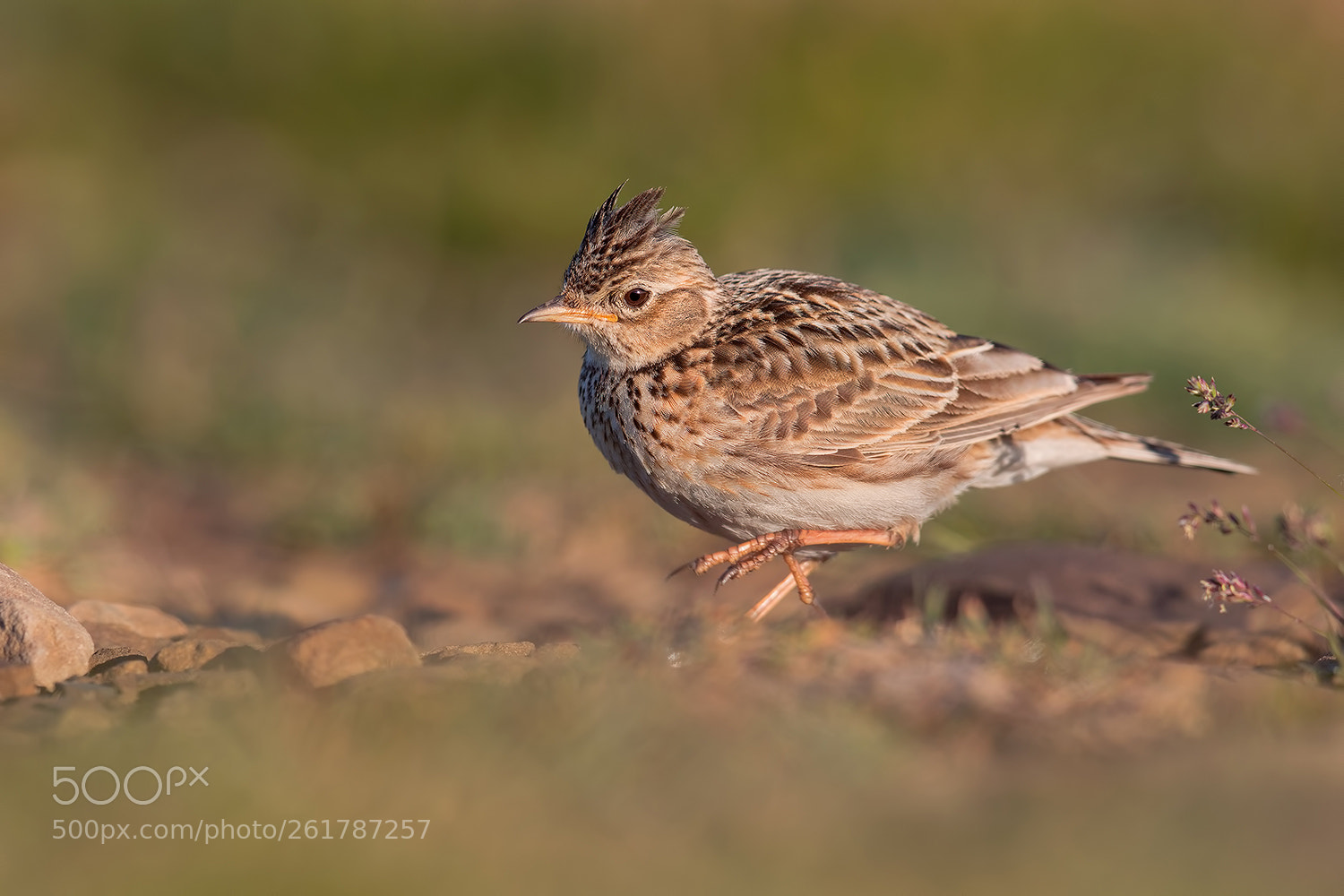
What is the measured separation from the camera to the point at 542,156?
1548 centimetres

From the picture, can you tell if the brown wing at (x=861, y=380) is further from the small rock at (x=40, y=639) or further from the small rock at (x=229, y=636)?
the small rock at (x=40, y=639)

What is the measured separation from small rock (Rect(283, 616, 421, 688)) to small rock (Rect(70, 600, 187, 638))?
1219 mm

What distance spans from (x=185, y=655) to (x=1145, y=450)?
448 centimetres

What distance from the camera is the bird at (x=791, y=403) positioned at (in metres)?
6.06

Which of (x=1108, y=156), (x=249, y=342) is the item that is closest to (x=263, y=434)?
(x=249, y=342)

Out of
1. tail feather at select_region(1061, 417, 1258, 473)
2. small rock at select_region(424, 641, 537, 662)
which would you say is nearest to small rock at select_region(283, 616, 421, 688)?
small rock at select_region(424, 641, 537, 662)

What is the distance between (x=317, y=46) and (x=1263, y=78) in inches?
415

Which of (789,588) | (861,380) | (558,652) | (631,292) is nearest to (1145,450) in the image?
(861,380)

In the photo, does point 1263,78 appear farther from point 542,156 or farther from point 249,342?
point 249,342

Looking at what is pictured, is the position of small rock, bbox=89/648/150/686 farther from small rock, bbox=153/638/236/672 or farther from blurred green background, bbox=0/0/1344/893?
blurred green background, bbox=0/0/1344/893

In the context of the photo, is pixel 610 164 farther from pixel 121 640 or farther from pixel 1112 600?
pixel 121 640

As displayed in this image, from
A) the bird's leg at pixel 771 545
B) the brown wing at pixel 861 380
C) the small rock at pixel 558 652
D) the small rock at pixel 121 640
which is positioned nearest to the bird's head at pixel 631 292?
the brown wing at pixel 861 380

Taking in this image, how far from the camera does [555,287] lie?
14531 mm

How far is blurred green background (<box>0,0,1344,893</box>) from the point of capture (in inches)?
170
